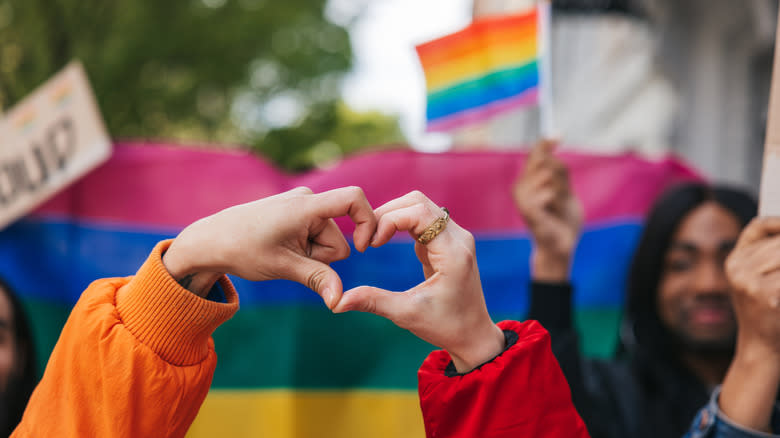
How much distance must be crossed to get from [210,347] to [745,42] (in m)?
4.37

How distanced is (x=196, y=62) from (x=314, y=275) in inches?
219

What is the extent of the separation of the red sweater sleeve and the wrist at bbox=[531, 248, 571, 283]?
0.90 meters

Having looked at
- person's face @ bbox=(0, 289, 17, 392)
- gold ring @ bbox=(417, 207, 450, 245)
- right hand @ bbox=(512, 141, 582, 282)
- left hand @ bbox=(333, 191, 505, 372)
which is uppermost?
gold ring @ bbox=(417, 207, 450, 245)

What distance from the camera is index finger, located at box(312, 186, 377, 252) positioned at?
1.07m

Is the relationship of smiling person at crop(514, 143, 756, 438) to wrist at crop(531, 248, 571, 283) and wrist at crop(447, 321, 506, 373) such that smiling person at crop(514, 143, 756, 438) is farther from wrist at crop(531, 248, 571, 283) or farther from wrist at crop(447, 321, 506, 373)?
wrist at crop(447, 321, 506, 373)

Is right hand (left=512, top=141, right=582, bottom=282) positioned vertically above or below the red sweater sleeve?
below

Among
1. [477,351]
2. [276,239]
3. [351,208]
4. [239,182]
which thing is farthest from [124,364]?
[239,182]

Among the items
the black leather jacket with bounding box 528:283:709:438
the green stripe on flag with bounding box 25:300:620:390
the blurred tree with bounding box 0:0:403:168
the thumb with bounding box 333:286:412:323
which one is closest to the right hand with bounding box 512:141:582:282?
the black leather jacket with bounding box 528:283:709:438

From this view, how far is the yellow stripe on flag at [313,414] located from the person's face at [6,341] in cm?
64

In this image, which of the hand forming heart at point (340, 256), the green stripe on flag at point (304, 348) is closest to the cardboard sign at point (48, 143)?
the green stripe on flag at point (304, 348)

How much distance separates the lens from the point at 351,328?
8.07 ft

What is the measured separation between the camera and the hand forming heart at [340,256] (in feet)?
3.49

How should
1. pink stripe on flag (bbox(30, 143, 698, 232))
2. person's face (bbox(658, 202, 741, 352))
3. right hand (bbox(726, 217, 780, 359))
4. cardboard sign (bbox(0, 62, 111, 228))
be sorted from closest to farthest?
right hand (bbox(726, 217, 780, 359)) < person's face (bbox(658, 202, 741, 352)) < cardboard sign (bbox(0, 62, 111, 228)) < pink stripe on flag (bbox(30, 143, 698, 232))

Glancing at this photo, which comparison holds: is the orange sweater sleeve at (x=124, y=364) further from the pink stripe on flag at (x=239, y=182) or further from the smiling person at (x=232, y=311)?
the pink stripe on flag at (x=239, y=182)
